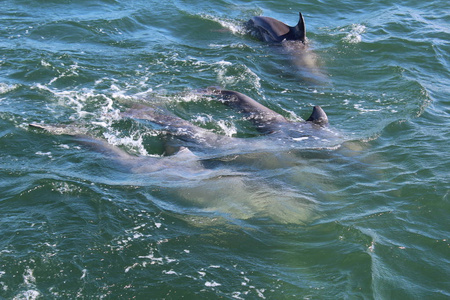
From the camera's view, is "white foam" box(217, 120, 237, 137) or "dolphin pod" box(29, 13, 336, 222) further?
"white foam" box(217, 120, 237, 137)

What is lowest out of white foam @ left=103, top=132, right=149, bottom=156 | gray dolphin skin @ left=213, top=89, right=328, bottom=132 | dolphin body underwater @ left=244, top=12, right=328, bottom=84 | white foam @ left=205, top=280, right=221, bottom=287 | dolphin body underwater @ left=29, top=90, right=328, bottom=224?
white foam @ left=205, top=280, right=221, bottom=287

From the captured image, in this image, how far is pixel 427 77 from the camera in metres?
13.6

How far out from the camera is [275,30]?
15.7m

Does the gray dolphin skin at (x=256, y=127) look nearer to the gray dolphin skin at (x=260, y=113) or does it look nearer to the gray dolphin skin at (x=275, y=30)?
the gray dolphin skin at (x=260, y=113)

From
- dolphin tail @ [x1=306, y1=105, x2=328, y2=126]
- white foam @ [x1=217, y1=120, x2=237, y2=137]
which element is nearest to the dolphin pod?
dolphin tail @ [x1=306, y1=105, x2=328, y2=126]

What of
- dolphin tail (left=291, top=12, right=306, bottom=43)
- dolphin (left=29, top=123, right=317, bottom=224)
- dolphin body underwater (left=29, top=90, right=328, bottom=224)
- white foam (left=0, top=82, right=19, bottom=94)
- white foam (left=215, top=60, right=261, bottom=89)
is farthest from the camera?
dolphin tail (left=291, top=12, right=306, bottom=43)

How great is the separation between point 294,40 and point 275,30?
0.71 m

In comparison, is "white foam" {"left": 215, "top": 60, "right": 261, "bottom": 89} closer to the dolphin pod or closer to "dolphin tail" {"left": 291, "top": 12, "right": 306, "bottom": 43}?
the dolphin pod

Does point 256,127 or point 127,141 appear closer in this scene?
point 127,141

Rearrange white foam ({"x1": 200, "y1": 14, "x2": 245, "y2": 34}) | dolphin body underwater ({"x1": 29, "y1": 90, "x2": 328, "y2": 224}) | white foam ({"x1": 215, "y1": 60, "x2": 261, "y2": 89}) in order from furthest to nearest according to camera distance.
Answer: white foam ({"x1": 200, "y1": 14, "x2": 245, "y2": 34}), white foam ({"x1": 215, "y1": 60, "x2": 261, "y2": 89}), dolphin body underwater ({"x1": 29, "y1": 90, "x2": 328, "y2": 224})

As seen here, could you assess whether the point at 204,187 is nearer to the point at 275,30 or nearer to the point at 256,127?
the point at 256,127

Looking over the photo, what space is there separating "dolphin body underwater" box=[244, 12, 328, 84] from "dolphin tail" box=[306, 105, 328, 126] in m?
2.33

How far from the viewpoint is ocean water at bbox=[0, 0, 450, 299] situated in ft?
21.4

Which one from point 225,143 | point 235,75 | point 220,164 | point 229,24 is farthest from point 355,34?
point 220,164
